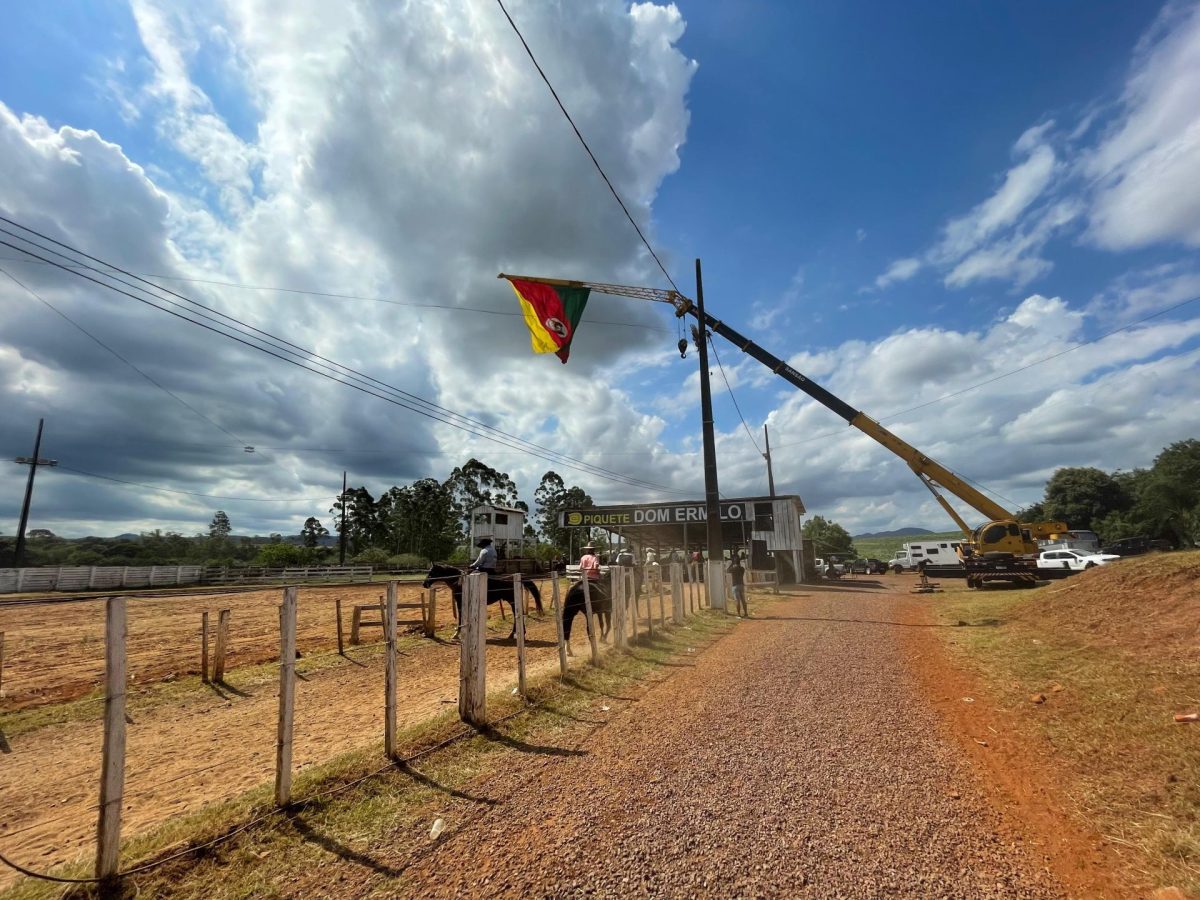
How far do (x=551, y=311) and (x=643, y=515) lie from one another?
25321 millimetres

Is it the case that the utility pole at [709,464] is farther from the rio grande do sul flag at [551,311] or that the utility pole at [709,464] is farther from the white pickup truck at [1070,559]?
the white pickup truck at [1070,559]

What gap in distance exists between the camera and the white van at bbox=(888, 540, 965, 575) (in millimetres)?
48984

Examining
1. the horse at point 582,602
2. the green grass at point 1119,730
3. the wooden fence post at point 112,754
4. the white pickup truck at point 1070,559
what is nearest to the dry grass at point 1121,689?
the green grass at point 1119,730

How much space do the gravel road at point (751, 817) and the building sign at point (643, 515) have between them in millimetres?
29921

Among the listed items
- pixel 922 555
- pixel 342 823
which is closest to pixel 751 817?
pixel 342 823

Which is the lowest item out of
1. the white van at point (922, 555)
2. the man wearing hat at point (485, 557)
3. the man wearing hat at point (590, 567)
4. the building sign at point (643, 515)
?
the white van at point (922, 555)

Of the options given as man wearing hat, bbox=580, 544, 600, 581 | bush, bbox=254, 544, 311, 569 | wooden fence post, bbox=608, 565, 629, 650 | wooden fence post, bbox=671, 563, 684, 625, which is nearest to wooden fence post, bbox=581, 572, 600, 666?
man wearing hat, bbox=580, 544, 600, 581

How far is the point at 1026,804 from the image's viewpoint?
421 cm

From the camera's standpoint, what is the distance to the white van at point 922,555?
48984 millimetres

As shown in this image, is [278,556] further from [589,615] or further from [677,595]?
[589,615]

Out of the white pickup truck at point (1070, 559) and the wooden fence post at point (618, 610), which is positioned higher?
the wooden fence post at point (618, 610)

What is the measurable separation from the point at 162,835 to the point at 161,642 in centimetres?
1249

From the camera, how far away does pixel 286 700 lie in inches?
167

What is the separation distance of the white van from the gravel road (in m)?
49.4
